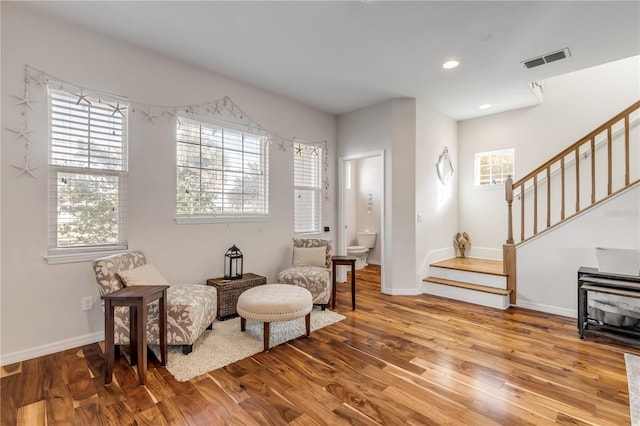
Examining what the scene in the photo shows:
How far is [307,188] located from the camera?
15.3 feet

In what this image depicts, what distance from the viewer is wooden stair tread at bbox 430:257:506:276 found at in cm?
421

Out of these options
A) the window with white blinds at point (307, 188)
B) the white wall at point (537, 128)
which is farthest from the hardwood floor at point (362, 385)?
the white wall at point (537, 128)

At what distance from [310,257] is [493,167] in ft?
11.9

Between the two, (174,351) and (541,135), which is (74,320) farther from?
(541,135)

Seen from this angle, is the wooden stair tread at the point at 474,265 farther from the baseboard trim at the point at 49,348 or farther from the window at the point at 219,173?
the baseboard trim at the point at 49,348

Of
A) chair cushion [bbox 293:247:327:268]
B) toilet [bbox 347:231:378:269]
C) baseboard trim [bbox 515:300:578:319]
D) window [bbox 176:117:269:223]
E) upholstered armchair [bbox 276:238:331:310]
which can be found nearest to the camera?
window [bbox 176:117:269:223]

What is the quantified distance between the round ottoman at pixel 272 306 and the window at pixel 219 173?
126cm

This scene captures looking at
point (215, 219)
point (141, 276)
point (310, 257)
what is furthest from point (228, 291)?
point (310, 257)

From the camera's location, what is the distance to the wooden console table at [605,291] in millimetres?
2701

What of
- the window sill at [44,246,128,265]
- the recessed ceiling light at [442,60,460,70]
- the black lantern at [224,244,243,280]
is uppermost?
the recessed ceiling light at [442,60,460,70]

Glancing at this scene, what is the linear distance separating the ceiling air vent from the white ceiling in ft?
0.19

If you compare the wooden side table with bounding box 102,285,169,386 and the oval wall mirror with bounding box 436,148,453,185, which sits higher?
the oval wall mirror with bounding box 436,148,453,185

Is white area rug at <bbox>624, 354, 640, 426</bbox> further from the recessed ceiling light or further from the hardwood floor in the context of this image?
the recessed ceiling light

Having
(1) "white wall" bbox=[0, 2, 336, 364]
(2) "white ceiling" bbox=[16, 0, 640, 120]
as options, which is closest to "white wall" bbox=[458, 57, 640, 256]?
(2) "white ceiling" bbox=[16, 0, 640, 120]
